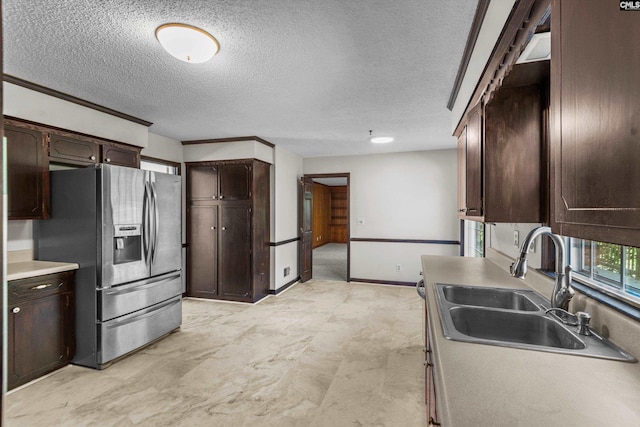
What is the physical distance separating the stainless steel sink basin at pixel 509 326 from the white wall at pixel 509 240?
2.17 ft

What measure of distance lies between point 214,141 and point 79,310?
2.81 m

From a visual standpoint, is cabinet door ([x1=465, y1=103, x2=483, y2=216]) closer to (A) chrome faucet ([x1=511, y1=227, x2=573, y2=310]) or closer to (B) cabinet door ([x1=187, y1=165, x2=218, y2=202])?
(A) chrome faucet ([x1=511, y1=227, x2=573, y2=310])

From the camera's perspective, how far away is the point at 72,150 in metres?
2.97

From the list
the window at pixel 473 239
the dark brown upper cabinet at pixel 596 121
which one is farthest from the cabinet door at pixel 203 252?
the dark brown upper cabinet at pixel 596 121

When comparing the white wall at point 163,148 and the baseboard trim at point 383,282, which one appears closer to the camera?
the white wall at point 163,148

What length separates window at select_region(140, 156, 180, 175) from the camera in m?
4.17

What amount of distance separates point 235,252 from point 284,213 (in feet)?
3.73

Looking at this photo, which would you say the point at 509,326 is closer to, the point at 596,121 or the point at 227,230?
the point at 596,121

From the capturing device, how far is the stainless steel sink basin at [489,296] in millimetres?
1674

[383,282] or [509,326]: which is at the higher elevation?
[509,326]

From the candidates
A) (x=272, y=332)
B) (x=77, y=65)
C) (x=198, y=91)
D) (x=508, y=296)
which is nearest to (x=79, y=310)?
(x=272, y=332)

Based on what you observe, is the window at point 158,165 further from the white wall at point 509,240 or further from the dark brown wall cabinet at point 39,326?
the white wall at point 509,240

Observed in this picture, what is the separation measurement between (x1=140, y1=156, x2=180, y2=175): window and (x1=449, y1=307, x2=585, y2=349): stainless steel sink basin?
13.9 feet

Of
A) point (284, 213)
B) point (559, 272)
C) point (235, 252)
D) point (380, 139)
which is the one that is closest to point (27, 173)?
point (235, 252)
